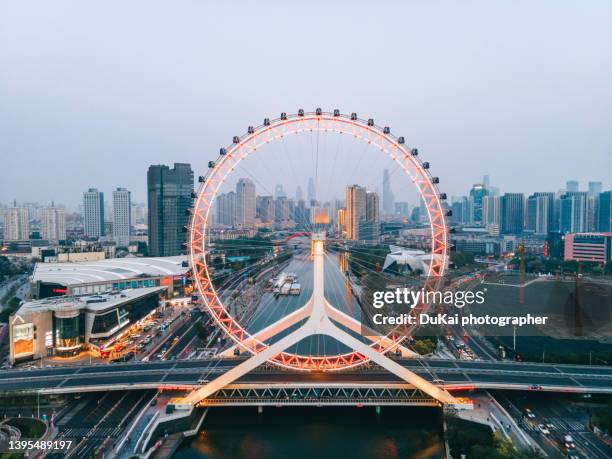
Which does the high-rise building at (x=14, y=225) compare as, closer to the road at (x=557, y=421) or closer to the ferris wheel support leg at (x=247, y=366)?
the ferris wheel support leg at (x=247, y=366)

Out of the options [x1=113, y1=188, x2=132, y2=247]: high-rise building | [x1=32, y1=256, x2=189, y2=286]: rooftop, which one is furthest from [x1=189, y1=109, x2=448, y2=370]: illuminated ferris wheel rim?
[x1=113, y1=188, x2=132, y2=247]: high-rise building

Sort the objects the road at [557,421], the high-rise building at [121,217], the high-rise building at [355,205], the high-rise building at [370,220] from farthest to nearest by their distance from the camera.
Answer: the high-rise building at [121,217] < the high-rise building at [370,220] < the high-rise building at [355,205] < the road at [557,421]

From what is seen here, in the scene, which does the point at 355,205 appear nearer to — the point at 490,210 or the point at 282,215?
the point at 282,215

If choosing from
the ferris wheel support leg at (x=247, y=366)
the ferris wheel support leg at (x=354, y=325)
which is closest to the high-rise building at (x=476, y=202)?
the ferris wheel support leg at (x=354, y=325)

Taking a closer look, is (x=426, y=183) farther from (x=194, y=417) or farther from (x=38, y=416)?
(x=38, y=416)

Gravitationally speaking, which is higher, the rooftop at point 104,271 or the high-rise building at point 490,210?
the high-rise building at point 490,210

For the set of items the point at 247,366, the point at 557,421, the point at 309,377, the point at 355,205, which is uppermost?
the point at 355,205

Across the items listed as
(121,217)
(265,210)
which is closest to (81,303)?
(265,210)
